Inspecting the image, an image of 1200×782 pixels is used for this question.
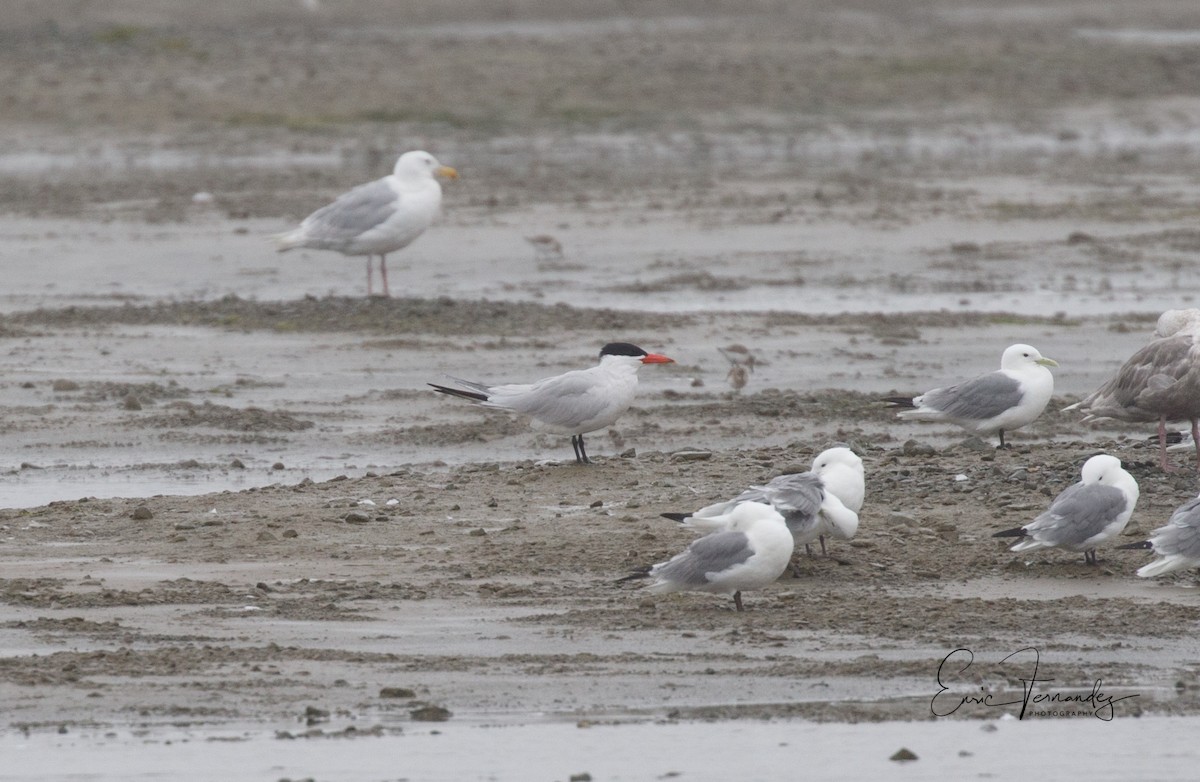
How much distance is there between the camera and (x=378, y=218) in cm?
1662

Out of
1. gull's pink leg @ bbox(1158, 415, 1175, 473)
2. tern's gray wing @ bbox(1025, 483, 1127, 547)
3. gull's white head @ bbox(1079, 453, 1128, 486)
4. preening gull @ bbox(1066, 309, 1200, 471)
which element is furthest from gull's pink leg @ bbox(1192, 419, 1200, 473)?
tern's gray wing @ bbox(1025, 483, 1127, 547)

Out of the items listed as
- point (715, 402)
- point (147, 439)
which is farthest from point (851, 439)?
point (147, 439)

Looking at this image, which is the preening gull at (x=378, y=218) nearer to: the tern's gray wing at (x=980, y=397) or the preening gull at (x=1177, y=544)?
the tern's gray wing at (x=980, y=397)

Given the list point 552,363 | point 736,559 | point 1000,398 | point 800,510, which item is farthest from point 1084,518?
point 552,363

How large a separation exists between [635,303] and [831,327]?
2080mm

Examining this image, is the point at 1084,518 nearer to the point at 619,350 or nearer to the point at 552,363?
the point at 619,350

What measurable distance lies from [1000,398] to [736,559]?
11.3 ft

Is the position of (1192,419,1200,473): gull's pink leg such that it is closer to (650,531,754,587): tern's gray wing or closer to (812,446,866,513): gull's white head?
(812,446,866,513): gull's white head

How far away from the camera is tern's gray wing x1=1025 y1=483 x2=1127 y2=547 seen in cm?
863

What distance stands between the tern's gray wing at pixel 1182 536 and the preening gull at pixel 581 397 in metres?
3.32

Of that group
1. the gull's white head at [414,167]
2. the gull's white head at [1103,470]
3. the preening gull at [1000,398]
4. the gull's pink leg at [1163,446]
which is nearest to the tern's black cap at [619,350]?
the preening gull at [1000,398]

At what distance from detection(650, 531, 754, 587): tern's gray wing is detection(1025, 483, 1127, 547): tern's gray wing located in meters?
1.47

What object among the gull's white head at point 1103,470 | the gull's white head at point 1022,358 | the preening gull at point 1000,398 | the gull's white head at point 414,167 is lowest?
the gull's white head at point 1103,470

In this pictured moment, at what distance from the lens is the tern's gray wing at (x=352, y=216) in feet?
54.6
